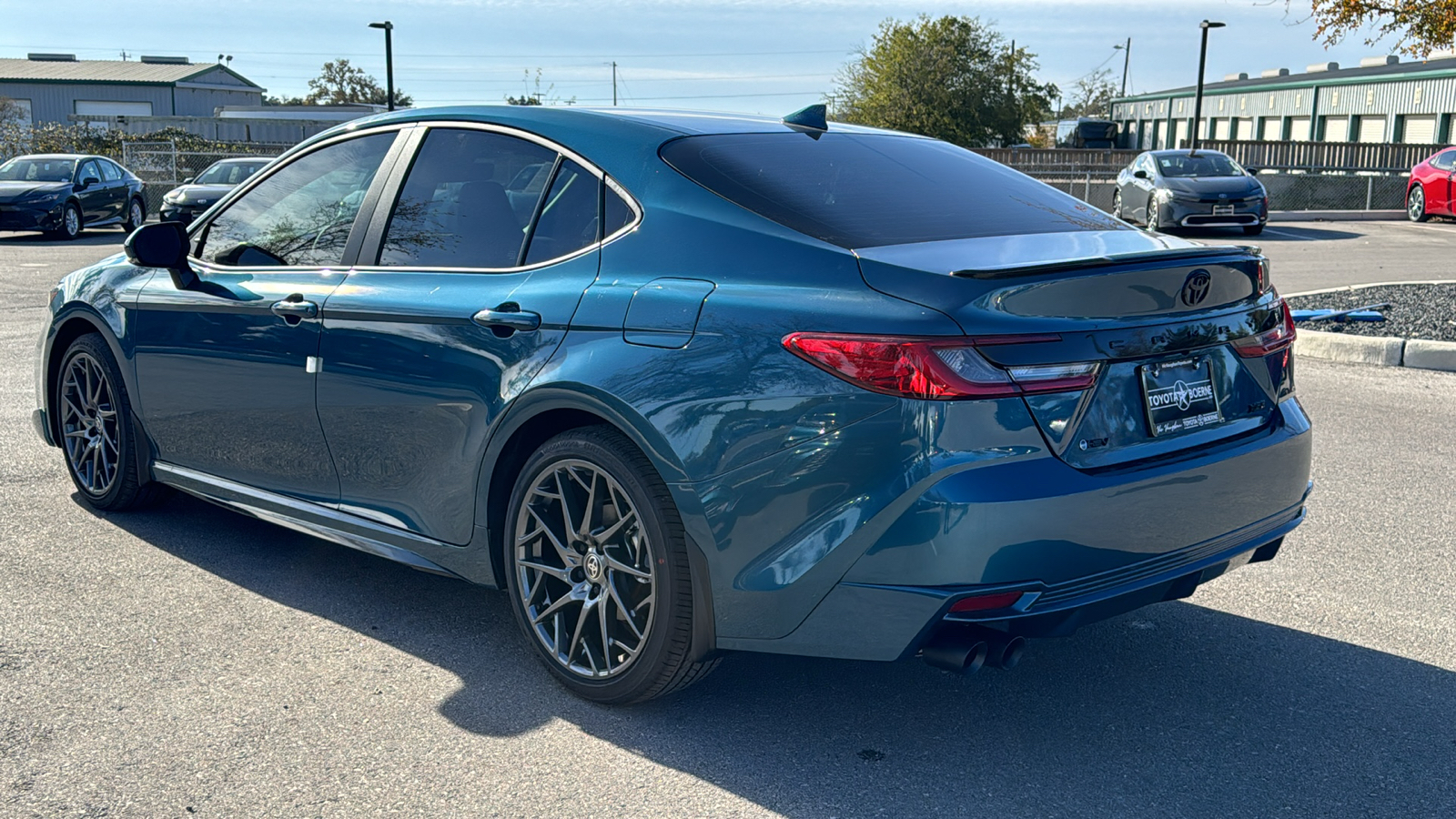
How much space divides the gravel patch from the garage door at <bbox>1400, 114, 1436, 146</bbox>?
3801cm

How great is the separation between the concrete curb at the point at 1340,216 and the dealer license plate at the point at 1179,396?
26958 millimetres

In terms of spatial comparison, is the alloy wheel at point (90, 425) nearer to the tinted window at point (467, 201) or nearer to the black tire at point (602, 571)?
the tinted window at point (467, 201)

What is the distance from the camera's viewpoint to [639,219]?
356 cm

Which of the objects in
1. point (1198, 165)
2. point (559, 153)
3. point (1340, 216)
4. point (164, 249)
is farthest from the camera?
point (1340, 216)

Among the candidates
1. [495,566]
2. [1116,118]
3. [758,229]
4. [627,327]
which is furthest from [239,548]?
[1116,118]

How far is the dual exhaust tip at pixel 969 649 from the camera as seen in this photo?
10.0ft

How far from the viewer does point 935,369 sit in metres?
2.93

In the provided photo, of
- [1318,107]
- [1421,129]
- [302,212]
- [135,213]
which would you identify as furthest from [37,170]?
[1318,107]

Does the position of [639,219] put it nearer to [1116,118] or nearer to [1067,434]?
[1067,434]

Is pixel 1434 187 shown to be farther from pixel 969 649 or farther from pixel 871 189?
pixel 969 649

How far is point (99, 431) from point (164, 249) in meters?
1.08

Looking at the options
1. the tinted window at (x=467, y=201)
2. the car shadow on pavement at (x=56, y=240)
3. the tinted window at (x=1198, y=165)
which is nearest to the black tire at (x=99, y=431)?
the tinted window at (x=467, y=201)

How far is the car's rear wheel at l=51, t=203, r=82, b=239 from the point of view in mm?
23375

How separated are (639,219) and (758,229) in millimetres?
387
